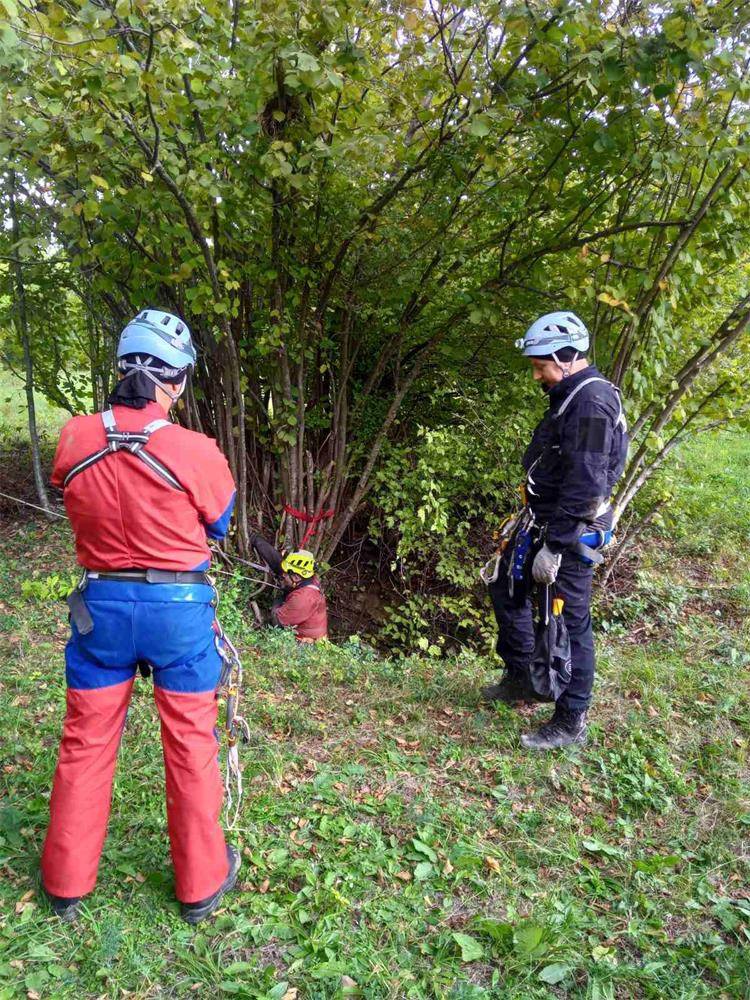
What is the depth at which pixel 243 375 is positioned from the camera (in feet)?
19.1

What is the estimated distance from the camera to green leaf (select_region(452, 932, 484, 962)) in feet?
7.73

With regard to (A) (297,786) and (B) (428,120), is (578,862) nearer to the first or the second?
(A) (297,786)

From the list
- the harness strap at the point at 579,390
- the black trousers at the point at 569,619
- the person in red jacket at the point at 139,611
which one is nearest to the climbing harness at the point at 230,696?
the person in red jacket at the point at 139,611

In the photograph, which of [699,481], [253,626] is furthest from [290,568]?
[699,481]

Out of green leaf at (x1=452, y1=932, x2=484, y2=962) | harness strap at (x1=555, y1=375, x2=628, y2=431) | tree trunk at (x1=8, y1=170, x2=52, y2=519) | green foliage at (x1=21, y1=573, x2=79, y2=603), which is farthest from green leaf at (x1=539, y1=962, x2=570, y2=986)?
tree trunk at (x1=8, y1=170, x2=52, y2=519)

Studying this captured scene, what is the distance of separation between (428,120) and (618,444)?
7.48ft

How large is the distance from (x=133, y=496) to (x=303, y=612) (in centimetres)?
353

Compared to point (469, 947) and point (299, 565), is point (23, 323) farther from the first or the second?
point (469, 947)

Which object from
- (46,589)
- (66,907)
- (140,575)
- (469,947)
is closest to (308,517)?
(46,589)

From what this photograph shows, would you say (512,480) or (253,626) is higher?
(512,480)

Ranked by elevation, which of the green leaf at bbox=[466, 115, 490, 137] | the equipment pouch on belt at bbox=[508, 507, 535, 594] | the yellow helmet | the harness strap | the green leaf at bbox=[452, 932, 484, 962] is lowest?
the green leaf at bbox=[452, 932, 484, 962]

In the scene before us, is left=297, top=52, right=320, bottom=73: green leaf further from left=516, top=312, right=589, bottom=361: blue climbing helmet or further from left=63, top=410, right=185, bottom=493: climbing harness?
left=63, top=410, right=185, bottom=493: climbing harness

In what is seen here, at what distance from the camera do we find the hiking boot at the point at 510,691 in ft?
13.3

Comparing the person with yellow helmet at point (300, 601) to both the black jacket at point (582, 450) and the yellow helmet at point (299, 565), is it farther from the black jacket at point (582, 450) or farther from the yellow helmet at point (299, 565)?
the black jacket at point (582, 450)
